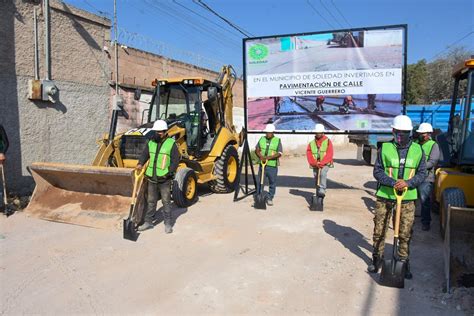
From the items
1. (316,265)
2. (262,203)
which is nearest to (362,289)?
(316,265)

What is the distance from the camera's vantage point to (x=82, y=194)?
7219mm

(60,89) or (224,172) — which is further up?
(60,89)

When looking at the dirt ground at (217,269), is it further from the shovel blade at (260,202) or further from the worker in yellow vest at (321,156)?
the worker in yellow vest at (321,156)

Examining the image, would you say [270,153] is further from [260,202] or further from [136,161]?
[136,161]

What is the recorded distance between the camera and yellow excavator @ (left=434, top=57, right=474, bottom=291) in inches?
170

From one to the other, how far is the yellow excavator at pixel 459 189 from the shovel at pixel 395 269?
44cm

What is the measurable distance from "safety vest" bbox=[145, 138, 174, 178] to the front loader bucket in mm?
333

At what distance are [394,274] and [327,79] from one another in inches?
193

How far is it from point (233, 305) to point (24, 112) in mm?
7165

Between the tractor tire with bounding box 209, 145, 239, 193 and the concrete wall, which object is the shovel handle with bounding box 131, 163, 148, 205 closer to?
the tractor tire with bounding box 209, 145, 239, 193

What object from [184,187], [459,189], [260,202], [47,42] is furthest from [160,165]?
[47,42]

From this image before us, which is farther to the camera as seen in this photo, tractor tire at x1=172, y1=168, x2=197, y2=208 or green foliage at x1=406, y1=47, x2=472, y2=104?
green foliage at x1=406, y1=47, x2=472, y2=104

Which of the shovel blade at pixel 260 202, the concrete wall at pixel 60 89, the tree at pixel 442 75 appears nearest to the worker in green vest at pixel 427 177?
the shovel blade at pixel 260 202

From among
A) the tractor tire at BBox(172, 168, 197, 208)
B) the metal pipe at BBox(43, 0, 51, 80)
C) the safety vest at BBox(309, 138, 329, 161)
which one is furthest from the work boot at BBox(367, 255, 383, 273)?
the metal pipe at BBox(43, 0, 51, 80)
